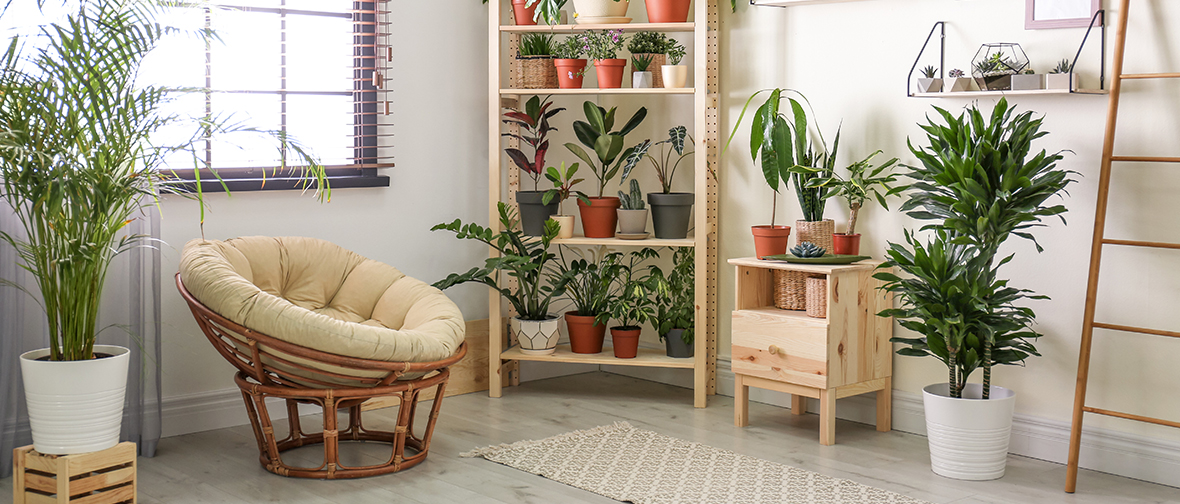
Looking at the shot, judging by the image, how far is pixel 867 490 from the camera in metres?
2.93

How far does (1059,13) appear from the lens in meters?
3.18

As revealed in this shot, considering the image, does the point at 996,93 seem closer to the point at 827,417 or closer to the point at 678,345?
the point at 827,417

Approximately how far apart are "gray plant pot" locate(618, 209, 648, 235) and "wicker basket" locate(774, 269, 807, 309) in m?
0.63

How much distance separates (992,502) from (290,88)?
2793 mm

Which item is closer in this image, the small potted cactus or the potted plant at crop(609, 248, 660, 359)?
the small potted cactus

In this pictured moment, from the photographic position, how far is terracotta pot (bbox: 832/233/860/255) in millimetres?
3602

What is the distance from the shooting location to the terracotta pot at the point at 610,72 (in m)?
4.05

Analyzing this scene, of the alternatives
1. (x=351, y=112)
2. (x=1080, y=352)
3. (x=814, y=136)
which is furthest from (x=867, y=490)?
(x=351, y=112)

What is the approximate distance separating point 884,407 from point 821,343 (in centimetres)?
47

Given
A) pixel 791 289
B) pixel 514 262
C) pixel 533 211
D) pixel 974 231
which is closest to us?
pixel 974 231

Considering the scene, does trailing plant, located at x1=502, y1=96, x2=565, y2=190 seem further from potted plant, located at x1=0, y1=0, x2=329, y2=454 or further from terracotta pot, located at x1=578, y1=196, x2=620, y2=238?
potted plant, located at x1=0, y1=0, x2=329, y2=454

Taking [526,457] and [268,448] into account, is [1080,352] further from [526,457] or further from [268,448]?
[268,448]

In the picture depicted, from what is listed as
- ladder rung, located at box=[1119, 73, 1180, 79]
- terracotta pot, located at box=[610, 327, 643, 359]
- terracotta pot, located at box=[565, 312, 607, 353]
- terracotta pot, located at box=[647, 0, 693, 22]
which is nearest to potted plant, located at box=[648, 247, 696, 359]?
terracotta pot, located at box=[610, 327, 643, 359]

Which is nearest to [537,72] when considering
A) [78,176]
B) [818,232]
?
[818,232]
